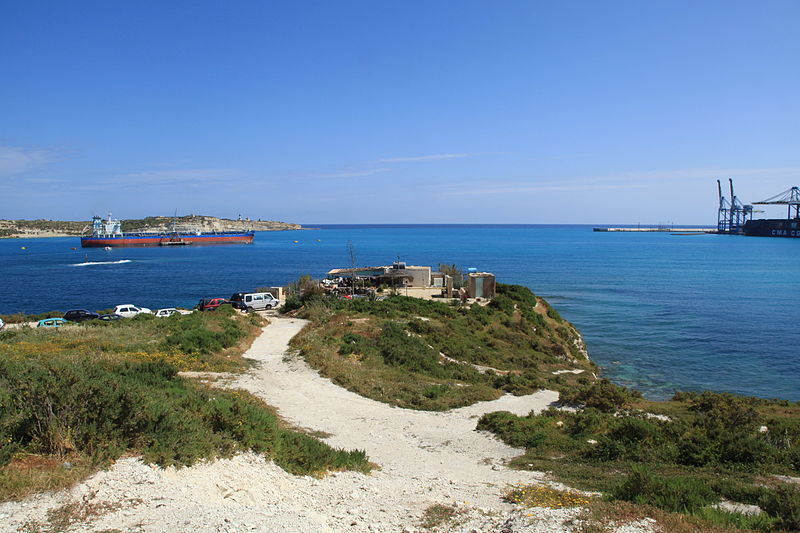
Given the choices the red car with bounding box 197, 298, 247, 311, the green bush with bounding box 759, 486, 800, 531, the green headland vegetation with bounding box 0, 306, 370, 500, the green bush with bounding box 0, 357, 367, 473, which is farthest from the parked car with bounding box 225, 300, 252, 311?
the green bush with bounding box 759, 486, 800, 531

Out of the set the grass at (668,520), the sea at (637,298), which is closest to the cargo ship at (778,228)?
the sea at (637,298)

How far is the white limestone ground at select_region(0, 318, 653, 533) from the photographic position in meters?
6.60

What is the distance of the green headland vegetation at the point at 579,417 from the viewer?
780 cm

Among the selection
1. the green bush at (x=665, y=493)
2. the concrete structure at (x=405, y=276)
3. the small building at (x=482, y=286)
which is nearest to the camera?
the green bush at (x=665, y=493)

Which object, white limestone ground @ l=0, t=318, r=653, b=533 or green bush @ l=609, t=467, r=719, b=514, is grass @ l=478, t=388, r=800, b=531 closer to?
green bush @ l=609, t=467, r=719, b=514

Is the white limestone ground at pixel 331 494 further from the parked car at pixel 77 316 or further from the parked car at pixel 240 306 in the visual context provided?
the parked car at pixel 77 316

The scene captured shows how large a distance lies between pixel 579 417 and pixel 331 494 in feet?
27.2

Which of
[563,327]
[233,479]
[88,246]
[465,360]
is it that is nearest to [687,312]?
[563,327]

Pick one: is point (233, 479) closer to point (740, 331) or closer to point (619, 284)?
point (740, 331)

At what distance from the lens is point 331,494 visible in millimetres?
8094

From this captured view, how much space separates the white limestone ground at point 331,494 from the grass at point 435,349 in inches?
151

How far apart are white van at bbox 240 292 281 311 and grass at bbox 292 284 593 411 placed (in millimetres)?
4464

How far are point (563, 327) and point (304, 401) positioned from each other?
2322 cm

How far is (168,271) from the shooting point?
8200cm
